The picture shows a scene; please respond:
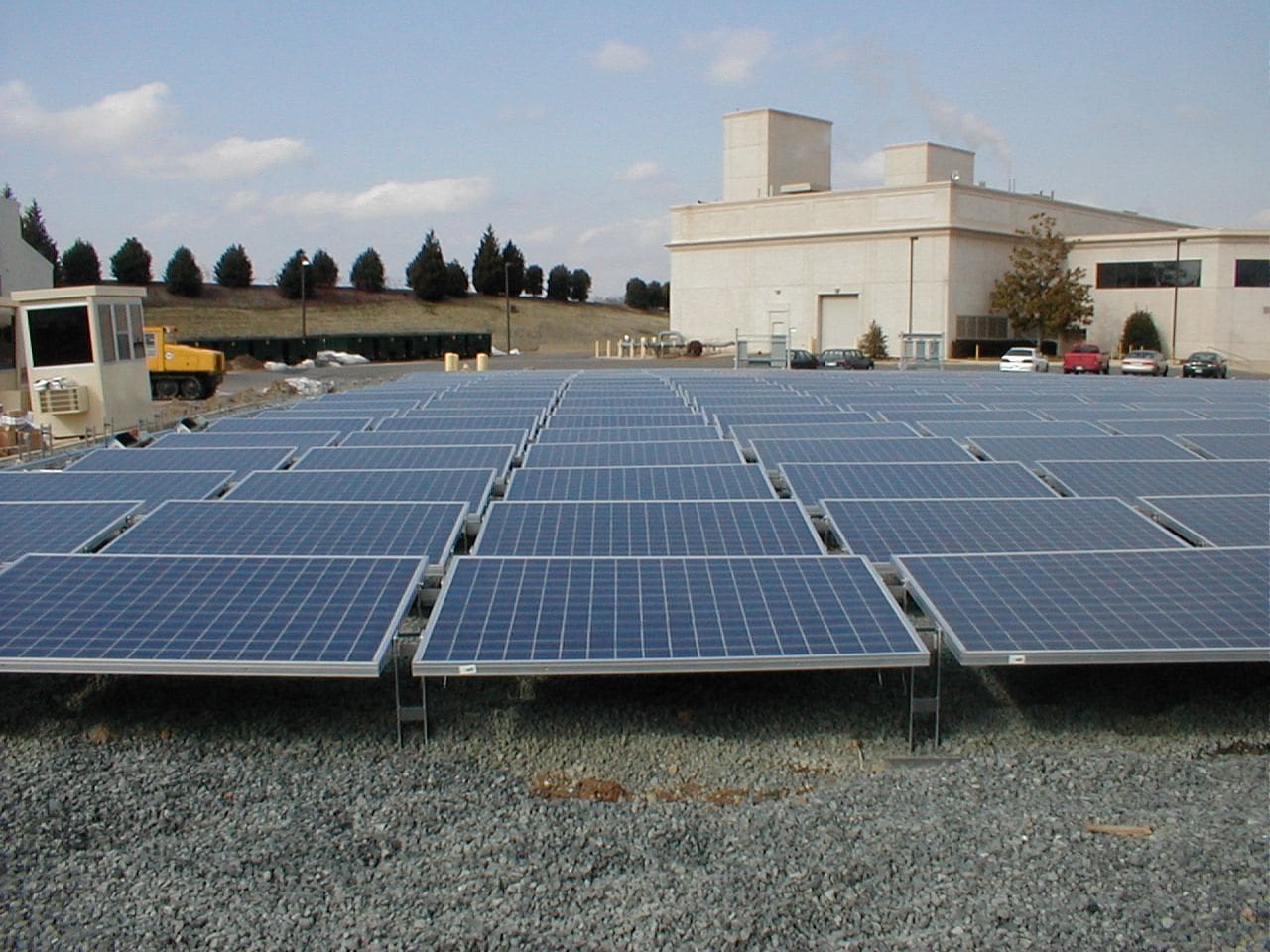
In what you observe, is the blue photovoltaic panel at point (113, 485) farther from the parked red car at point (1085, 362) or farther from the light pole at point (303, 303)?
the light pole at point (303, 303)

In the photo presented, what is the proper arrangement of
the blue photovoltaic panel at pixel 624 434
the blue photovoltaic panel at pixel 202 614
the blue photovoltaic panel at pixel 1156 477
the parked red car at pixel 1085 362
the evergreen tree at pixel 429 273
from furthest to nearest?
the evergreen tree at pixel 429 273 < the parked red car at pixel 1085 362 < the blue photovoltaic panel at pixel 624 434 < the blue photovoltaic panel at pixel 1156 477 < the blue photovoltaic panel at pixel 202 614

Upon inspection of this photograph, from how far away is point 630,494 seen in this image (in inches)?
470

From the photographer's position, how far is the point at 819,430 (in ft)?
57.8

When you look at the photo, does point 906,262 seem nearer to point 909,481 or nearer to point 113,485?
point 909,481

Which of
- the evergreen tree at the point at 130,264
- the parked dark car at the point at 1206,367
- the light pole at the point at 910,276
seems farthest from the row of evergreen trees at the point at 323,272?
the parked dark car at the point at 1206,367

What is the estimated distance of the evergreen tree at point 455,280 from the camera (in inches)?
4409

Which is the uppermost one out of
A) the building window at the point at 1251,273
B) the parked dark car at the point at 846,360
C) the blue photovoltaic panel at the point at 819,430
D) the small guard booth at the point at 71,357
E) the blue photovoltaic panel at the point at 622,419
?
the building window at the point at 1251,273

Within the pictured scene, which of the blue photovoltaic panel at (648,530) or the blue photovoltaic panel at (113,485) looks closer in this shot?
the blue photovoltaic panel at (648,530)

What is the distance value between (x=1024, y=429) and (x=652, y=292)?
12138 cm

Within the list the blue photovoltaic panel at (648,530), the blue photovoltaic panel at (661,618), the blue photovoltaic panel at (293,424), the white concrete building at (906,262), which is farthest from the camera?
the white concrete building at (906,262)

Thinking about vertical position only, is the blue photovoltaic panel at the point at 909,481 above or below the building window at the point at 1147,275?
below

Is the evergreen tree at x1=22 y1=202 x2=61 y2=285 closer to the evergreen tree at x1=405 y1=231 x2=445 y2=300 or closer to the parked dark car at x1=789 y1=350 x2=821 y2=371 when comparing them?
the evergreen tree at x1=405 y1=231 x2=445 y2=300

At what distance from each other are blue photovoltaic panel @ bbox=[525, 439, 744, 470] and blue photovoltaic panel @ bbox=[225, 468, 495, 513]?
1904mm

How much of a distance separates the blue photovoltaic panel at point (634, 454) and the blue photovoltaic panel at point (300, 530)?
→ 391 cm
